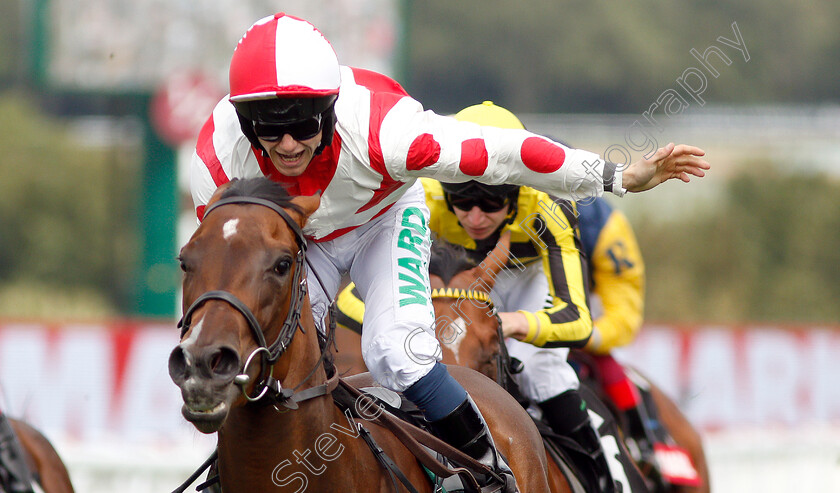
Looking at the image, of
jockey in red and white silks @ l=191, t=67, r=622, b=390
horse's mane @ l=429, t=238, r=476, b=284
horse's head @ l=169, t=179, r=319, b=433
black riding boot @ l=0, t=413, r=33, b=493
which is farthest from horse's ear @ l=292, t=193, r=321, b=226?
black riding boot @ l=0, t=413, r=33, b=493

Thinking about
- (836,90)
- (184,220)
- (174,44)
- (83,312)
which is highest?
(836,90)

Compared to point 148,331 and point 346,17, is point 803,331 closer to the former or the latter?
point 148,331

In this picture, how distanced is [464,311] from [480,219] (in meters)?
0.52

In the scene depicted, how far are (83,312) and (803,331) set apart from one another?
12586mm

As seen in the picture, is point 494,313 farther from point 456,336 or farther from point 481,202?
point 481,202

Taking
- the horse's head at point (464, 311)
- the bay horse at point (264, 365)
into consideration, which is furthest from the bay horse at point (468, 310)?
the bay horse at point (264, 365)

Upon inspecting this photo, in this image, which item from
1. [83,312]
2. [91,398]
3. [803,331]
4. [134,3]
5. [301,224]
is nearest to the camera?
[301,224]

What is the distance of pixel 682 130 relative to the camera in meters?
37.3

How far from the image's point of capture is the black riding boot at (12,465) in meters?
5.23

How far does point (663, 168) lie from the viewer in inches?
135

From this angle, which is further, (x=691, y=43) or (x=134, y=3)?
(x=691, y=43)

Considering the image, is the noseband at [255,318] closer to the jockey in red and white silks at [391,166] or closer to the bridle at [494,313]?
the jockey in red and white silks at [391,166]

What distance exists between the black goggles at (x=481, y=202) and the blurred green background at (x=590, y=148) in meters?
11.4

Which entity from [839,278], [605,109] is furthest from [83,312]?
[605,109]
